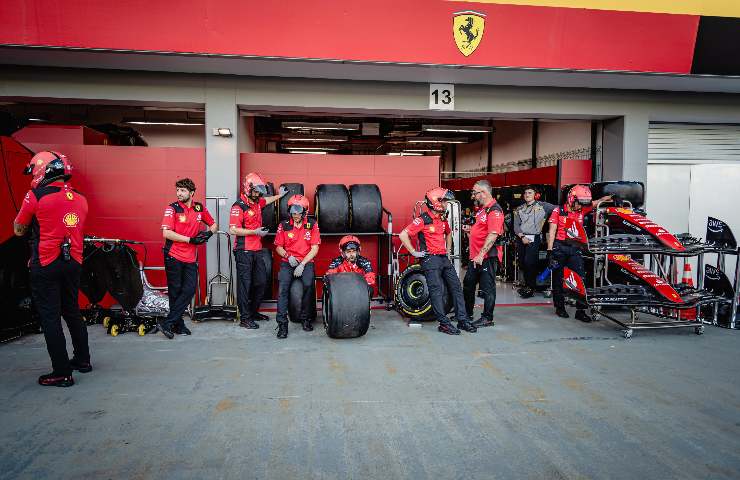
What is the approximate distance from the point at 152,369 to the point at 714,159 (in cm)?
1079

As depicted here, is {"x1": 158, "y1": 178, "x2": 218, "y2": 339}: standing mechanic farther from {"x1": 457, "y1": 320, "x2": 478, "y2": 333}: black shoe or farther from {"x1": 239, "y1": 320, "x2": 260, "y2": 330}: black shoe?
{"x1": 457, "y1": 320, "x2": 478, "y2": 333}: black shoe

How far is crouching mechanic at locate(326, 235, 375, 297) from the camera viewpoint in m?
6.67

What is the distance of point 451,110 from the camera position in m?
8.64

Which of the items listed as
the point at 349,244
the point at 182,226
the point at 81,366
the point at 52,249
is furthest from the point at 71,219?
the point at 349,244

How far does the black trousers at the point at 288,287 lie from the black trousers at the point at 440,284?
1521 millimetres

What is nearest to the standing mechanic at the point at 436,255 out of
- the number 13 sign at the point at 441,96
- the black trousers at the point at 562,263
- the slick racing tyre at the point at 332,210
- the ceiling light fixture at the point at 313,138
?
the slick racing tyre at the point at 332,210

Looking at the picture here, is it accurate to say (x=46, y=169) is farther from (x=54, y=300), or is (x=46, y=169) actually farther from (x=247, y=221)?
(x=247, y=221)

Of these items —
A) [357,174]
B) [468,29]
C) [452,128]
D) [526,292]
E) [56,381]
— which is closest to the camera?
[56,381]

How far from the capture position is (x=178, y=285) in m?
6.16

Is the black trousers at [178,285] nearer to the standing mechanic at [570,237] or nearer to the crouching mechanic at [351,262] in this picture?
the crouching mechanic at [351,262]

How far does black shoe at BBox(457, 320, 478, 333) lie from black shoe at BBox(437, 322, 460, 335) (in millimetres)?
166

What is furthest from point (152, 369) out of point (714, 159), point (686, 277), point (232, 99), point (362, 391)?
point (714, 159)

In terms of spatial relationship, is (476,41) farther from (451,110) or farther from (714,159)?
(714,159)

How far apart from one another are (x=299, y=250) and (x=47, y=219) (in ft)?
9.58
